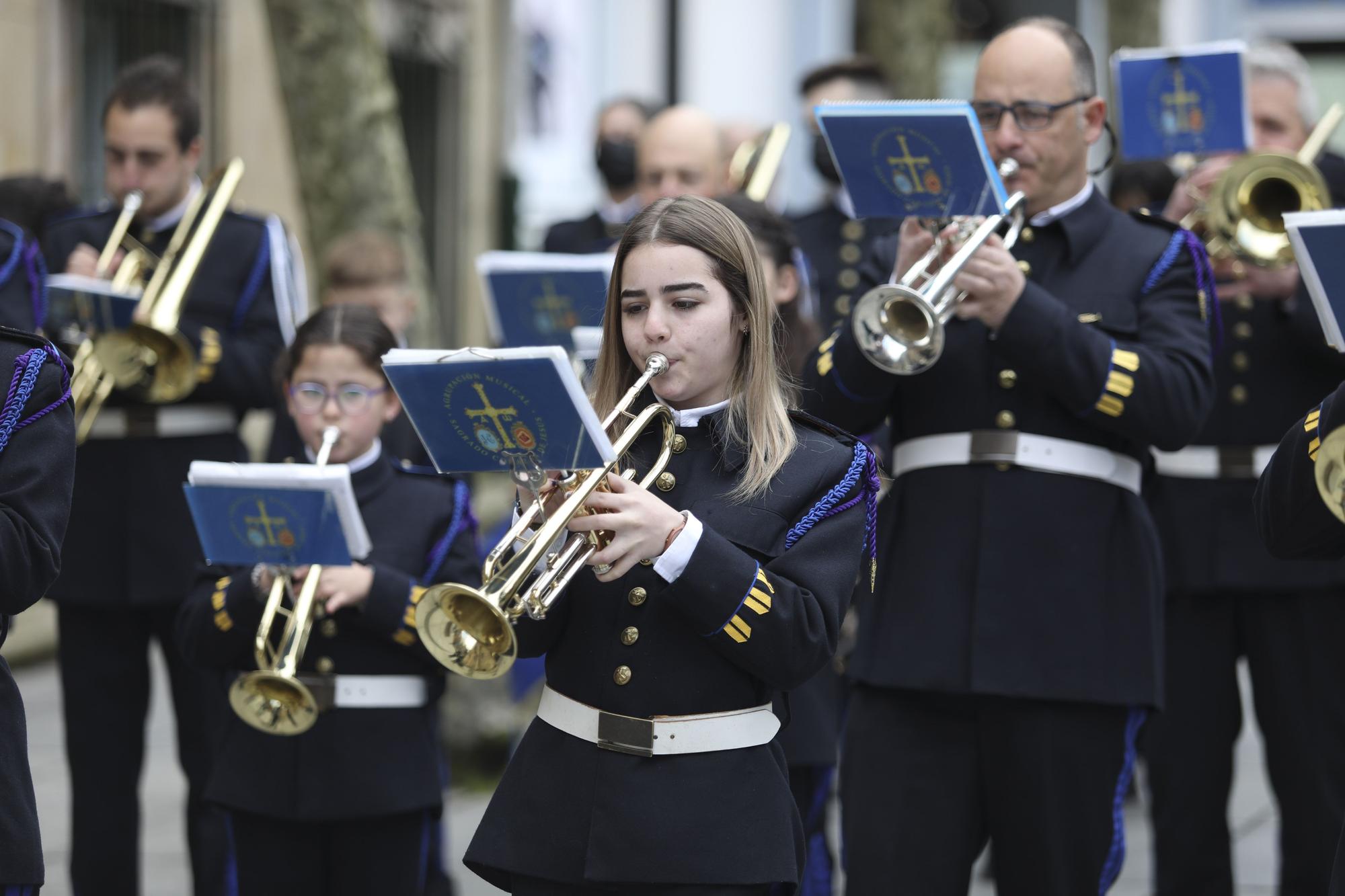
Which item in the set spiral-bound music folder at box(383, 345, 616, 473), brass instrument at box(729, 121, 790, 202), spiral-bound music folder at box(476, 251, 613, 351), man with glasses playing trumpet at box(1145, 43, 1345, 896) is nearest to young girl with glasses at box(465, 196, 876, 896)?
spiral-bound music folder at box(383, 345, 616, 473)

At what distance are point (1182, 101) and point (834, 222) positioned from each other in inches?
76.3

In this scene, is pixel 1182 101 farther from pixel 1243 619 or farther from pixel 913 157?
pixel 913 157

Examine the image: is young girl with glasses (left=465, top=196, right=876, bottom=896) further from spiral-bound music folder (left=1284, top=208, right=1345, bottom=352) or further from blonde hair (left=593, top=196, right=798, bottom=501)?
spiral-bound music folder (left=1284, top=208, right=1345, bottom=352)

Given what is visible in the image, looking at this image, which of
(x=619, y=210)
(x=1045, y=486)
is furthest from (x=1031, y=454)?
(x=619, y=210)

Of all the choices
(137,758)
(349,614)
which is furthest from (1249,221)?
(137,758)

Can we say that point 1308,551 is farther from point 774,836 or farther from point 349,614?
point 349,614

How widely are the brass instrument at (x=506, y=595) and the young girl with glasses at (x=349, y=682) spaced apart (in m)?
1.09

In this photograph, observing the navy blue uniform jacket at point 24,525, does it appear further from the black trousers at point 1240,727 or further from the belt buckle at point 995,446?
the black trousers at point 1240,727

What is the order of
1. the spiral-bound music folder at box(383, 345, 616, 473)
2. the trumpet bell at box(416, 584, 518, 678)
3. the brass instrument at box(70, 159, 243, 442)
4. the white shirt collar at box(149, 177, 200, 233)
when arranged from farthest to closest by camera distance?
the white shirt collar at box(149, 177, 200, 233), the brass instrument at box(70, 159, 243, 442), the trumpet bell at box(416, 584, 518, 678), the spiral-bound music folder at box(383, 345, 616, 473)

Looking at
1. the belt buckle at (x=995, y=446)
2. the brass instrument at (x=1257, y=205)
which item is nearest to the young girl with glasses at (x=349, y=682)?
the belt buckle at (x=995, y=446)

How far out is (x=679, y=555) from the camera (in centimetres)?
319

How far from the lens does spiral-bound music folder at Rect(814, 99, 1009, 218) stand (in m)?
3.84

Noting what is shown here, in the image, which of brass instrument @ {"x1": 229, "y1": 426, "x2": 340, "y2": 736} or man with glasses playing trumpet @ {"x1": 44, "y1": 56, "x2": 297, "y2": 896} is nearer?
brass instrument @ {"x1": 229, "y1": 426, "x2": 340, "y2": 736}

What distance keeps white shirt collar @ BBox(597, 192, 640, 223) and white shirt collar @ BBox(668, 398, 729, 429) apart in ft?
13.5
